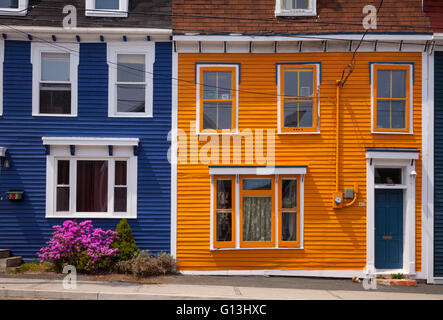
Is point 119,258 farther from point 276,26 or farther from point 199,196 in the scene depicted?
point 276,26

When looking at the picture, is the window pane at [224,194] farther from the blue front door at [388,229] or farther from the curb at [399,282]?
the curb at [399,282]

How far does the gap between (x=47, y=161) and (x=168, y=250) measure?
4070mm

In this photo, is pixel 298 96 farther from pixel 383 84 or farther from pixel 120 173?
pixel 120 173

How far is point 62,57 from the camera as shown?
12.1 meters

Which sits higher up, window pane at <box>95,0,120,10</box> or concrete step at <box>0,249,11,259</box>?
window pane at <box>95,0,120,10</box>

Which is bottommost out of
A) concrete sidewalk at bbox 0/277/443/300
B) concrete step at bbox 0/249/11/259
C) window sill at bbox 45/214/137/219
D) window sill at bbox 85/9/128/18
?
concrete sidewalk at bbox 0/277/443/300

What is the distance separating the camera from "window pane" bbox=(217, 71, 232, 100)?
39.9 ft

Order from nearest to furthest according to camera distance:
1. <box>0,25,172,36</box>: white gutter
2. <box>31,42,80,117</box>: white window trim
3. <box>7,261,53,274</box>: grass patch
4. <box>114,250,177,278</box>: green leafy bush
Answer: <box>114,250,177,278</box>: green leafy bush < <box>7,261,53,274</box>: grass patch < <box>0,25,172,36</box>: white gutter < <box>31,42,80,117</box>: white window trim

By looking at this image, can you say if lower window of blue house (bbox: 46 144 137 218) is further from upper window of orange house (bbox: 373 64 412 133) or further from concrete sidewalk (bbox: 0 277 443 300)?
upper window of orange house (bbox: 373 64 412 133)

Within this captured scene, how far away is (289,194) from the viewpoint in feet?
39.6

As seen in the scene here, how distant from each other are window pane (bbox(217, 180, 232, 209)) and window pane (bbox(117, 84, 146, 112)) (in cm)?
300

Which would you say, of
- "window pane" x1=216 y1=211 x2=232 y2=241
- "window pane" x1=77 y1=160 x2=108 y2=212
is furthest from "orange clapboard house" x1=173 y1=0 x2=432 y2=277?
"window pane" x1=77 y1=160 x2=108 y2=212

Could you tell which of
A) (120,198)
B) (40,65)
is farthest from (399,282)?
(40,65)

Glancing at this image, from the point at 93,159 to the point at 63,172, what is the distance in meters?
0.91
